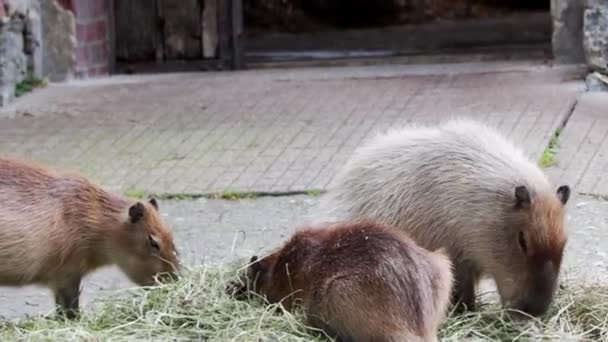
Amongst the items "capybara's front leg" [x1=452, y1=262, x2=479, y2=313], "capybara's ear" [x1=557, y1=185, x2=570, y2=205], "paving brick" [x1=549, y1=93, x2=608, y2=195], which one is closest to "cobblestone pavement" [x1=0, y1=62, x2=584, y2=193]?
"paving brick" [x1=549, y1=93, x2=608, y2=195]

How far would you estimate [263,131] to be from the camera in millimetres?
7996

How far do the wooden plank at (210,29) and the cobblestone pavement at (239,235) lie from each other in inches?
154

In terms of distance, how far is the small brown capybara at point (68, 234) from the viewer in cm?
Result: 485

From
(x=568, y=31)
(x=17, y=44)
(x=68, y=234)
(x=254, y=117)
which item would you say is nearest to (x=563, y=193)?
(x=68, y=234)

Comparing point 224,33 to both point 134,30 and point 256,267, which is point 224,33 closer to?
point 134,30

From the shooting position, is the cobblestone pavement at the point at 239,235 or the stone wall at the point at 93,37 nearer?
the cobblestone pavement at the point at 239,235

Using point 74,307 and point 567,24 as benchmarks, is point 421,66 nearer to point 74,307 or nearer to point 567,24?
point 567,24

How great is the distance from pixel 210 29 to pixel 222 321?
6.33 meters

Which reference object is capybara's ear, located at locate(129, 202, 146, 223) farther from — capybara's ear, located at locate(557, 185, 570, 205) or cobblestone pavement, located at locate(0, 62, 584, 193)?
cobblestone pavement, located at locate(0, 62, 584, 193)

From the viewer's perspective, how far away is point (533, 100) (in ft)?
27.4

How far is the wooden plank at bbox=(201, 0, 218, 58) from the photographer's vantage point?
1053 centimetres

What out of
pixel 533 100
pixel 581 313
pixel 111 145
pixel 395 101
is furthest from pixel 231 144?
pixel 581 313

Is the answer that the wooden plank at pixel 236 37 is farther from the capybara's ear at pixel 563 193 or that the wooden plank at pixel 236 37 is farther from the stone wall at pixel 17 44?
the capybara's ear at pixel 563 193

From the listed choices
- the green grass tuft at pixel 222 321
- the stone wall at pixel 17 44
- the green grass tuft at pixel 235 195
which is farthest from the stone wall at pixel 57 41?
the green grass tuft at pixel 222 321
